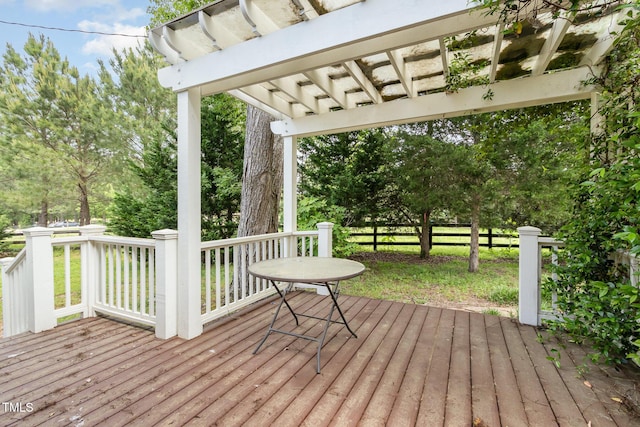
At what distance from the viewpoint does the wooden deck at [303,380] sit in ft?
5.50

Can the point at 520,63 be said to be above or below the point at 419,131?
below

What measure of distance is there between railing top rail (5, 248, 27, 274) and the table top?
7.71ft

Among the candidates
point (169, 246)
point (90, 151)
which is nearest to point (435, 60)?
point (169, 246)

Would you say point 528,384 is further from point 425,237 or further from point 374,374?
point 425,237

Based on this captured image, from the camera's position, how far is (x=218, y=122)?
7.75 meters

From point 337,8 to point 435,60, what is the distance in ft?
4.36

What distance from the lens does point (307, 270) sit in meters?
2.57

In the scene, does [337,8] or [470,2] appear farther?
[337,8]

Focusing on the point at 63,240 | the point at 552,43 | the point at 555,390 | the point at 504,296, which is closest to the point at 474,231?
the point at 504,296

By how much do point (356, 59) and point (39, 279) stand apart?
351cm

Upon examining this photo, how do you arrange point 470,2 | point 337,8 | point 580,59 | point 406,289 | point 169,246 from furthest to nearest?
point 406,289 → point 580,59 → point 169,246 → point 337,8 → point 470,2

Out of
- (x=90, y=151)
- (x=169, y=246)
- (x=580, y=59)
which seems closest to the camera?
(x=169, y=246)

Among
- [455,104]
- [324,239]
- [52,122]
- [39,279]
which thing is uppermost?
[52,122]

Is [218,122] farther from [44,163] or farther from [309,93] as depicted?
[44,163]
